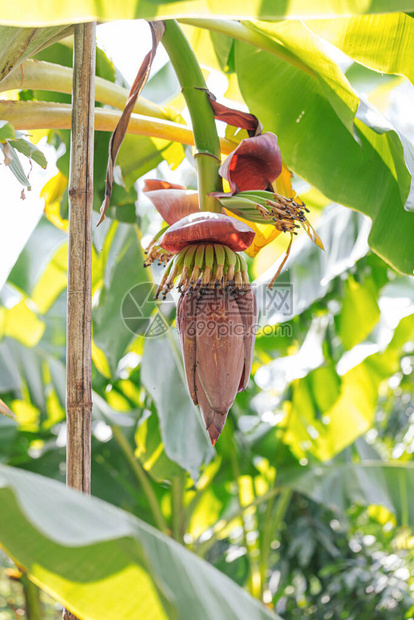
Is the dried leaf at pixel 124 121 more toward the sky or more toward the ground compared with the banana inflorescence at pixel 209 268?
more toward the sky

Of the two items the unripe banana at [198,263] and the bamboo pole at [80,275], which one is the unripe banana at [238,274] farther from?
the bamboo pole at [80,275]

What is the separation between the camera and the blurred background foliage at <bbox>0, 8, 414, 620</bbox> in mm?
924

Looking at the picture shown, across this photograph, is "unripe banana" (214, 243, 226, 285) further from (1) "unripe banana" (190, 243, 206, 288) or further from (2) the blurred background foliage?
(2) the blurred background foliage

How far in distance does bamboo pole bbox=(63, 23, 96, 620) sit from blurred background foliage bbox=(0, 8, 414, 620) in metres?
0.13

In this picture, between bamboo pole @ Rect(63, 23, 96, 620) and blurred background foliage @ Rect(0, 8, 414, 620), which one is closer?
bamboo pole @ Rect(63, 23, 96, 620)

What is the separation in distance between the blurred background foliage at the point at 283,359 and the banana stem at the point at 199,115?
146mm

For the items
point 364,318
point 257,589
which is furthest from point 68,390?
point 257,589

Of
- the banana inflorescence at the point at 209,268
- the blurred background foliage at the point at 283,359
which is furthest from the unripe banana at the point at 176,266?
the blurred background foliage at the point at 283,359

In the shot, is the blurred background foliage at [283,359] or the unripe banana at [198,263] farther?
the blurred background foliage at [283,359]

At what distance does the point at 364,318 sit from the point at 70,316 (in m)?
1.32

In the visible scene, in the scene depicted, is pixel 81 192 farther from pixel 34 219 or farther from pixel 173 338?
pixel 34 219

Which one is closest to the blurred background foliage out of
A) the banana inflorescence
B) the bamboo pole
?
the bamboo pole

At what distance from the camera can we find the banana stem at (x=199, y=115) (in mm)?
586

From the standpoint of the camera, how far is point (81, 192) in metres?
0.55
